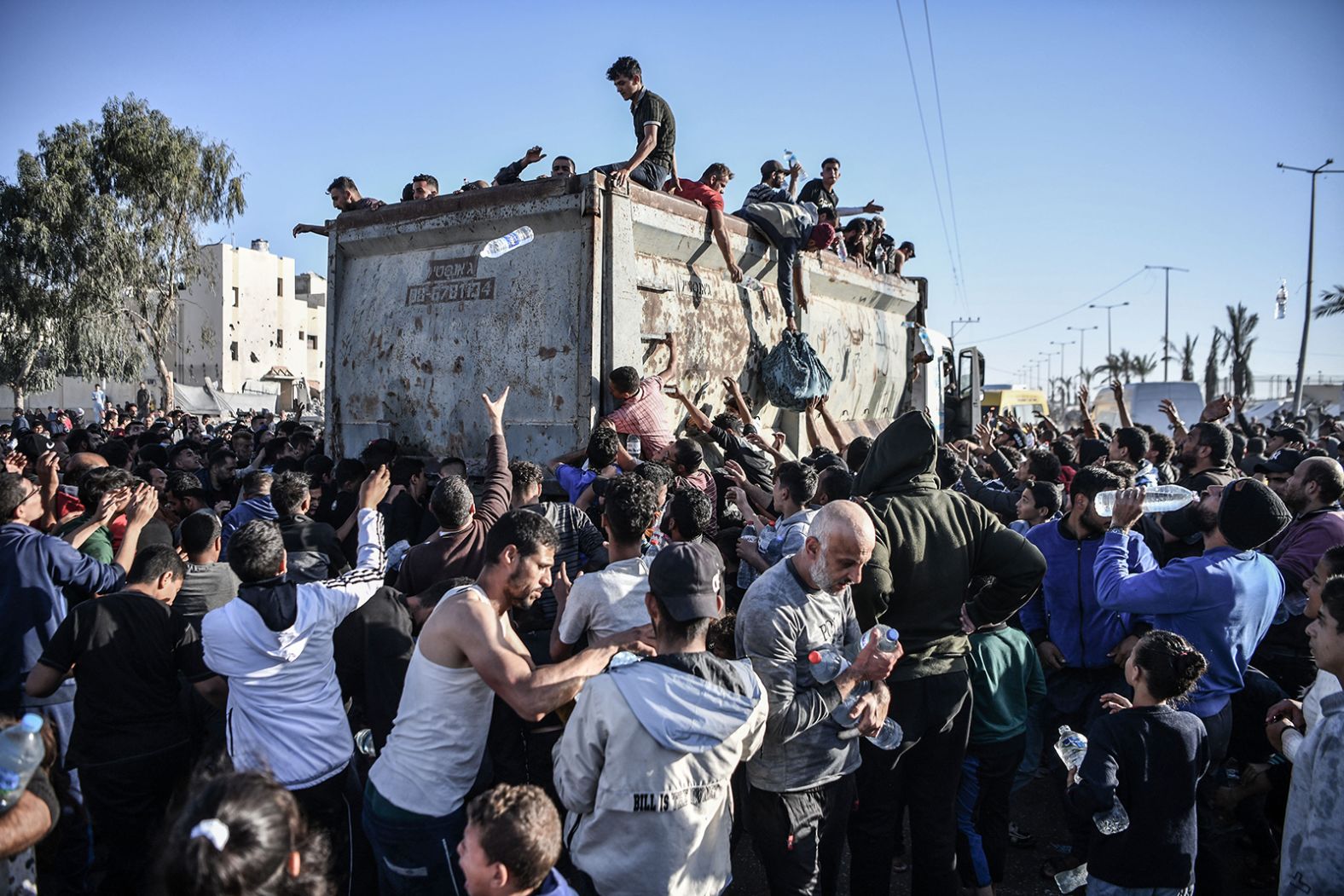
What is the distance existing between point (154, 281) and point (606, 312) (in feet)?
77.8

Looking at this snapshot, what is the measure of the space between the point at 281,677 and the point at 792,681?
1768mm

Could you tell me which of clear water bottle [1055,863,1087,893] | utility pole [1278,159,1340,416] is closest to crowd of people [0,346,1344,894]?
clear water bottle [1055,863,1087,893]

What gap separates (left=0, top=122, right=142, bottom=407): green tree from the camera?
2153cm

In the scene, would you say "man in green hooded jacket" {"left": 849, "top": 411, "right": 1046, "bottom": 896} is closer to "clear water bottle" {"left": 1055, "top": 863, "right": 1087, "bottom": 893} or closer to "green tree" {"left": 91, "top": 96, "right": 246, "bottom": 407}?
"clear water bottle" {"left": 1055, "top": 863, "right": 1087, "bottom": 893}

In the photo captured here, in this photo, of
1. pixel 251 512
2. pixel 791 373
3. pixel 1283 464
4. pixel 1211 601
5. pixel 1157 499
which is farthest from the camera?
pixel 791 373

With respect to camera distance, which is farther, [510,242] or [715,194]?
[715,194]

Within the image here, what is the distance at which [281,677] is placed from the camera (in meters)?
2.98

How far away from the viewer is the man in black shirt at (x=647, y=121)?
19.9ft

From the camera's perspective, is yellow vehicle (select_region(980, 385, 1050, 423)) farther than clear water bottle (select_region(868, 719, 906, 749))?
Yes

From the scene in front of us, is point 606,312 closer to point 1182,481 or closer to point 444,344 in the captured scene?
point 444,344

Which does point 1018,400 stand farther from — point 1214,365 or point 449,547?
point 449,547

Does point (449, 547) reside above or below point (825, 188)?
below

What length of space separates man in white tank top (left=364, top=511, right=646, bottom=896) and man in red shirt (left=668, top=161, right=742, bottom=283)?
3951 mm

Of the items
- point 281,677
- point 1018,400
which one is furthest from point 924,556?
point 1018,400
